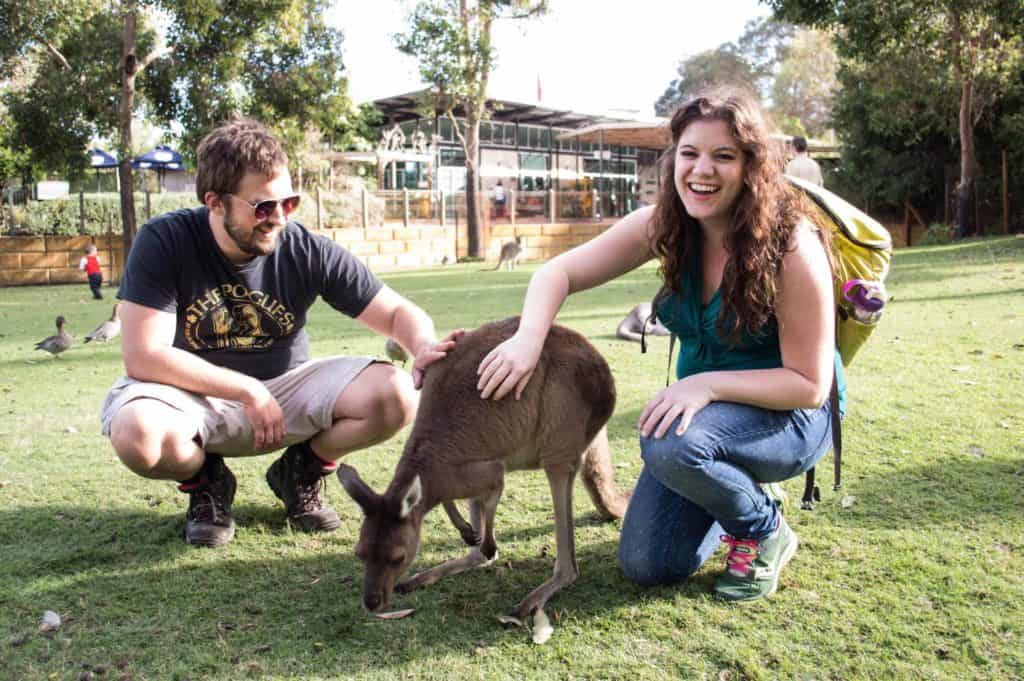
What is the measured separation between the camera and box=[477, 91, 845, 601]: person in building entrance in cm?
238

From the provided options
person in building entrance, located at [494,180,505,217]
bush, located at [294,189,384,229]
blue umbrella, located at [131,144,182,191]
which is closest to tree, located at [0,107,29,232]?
blue umbrella, located at [131,144,182,191]

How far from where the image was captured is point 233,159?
2.92m

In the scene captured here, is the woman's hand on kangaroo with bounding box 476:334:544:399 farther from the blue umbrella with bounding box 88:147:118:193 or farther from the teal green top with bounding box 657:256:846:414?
the blue umbrella with bounding box 88:147:118:193

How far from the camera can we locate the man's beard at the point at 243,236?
9.80 ft

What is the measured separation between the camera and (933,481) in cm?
335

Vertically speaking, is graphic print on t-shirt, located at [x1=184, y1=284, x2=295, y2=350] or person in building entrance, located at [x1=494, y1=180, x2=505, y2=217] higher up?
person in building entrance, located at [x1=494, y1=180, x2=505, y2=217]

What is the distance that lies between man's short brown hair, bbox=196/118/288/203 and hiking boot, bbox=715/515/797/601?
203cm

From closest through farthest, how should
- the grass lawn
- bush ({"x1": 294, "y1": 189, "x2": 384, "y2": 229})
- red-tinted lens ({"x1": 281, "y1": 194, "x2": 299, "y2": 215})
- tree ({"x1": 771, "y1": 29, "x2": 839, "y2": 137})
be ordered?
1. the grass lawn
2. red-tinted lens ({"x1": 281, "y1": 194, "x2": 299, "y2": 215})
3. bush ({"x1": 294, "y1": 189, "x2": 384, "y2": 229})
4. tree ({"x1": 771, "y1": 29, "x2": 839, "y2": 137})

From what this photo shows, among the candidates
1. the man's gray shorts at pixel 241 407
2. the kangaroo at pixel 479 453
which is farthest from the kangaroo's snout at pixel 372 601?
the man's gray shorts at pixel 241 407

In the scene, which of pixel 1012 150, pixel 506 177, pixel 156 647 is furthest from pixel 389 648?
pixel 506 177

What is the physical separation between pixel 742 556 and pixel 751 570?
0.16 ft

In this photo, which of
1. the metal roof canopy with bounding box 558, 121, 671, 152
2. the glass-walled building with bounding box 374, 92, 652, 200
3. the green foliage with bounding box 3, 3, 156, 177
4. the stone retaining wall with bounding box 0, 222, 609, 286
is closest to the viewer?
the green foliage with bounding box 3, 3, 156, 177

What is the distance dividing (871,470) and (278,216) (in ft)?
8.60

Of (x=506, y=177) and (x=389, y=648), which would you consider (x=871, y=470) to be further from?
(x=506, y=177)
